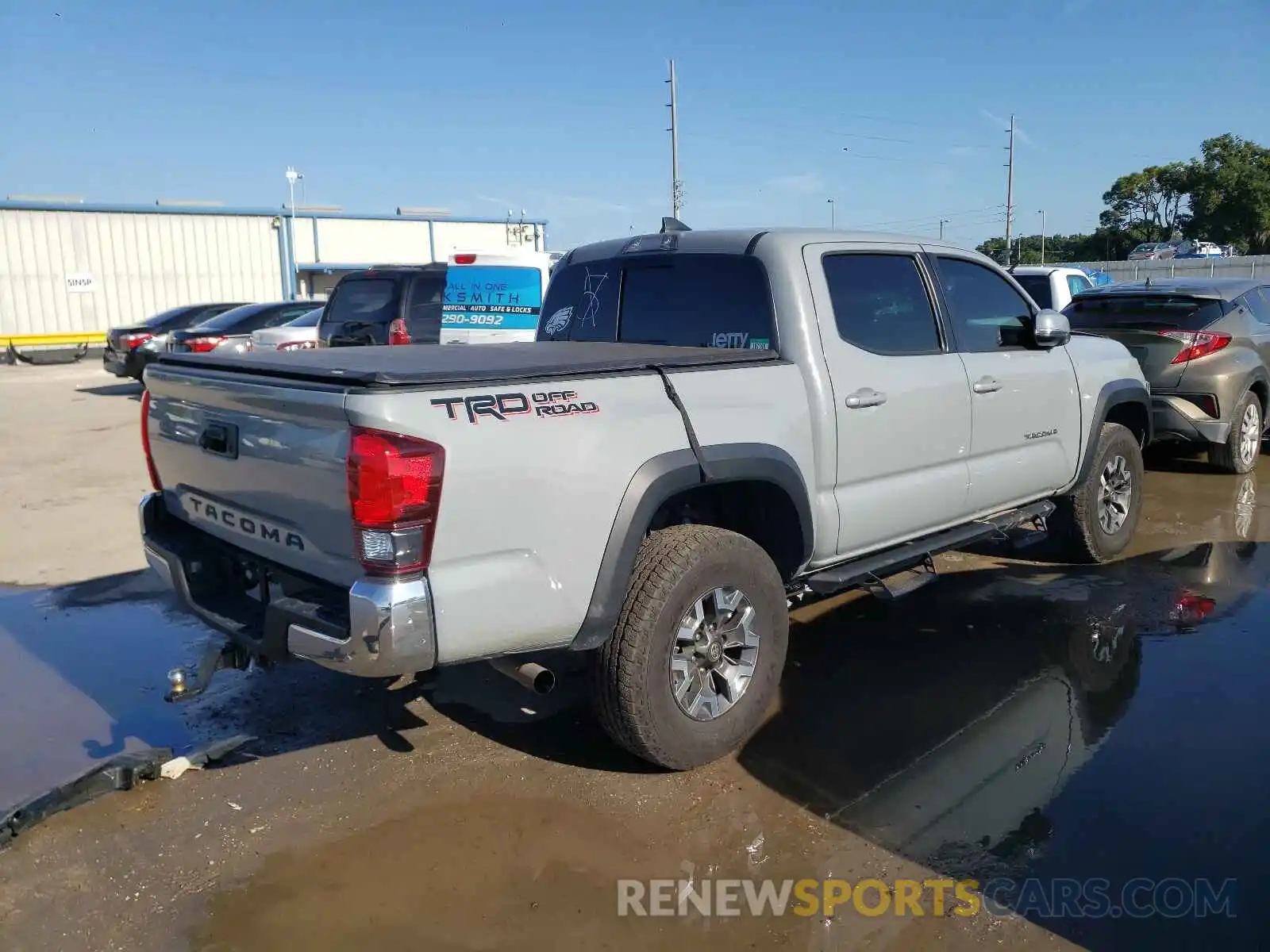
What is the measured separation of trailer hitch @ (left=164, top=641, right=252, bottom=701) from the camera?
11.3 feet

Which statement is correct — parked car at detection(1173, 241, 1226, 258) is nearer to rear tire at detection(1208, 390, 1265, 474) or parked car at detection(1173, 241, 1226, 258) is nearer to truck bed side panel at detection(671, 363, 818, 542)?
rear tire at detection(1208, 390, 1265, 474)

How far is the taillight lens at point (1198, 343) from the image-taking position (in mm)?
8180

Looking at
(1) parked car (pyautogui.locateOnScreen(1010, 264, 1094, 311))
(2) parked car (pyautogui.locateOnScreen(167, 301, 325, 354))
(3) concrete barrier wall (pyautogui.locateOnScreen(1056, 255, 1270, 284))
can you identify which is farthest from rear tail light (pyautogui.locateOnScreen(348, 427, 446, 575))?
(3) concrete barrier wall (pyautogui.locateOnScreen(1056, 255, 1270, 284))

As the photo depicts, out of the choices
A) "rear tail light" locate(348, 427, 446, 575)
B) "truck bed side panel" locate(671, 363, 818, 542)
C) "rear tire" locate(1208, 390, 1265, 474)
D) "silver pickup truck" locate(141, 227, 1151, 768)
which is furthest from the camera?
"rear tire" locate(1208, 390, 1265, 474)

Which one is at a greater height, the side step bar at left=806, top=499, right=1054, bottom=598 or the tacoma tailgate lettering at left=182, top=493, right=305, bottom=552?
the tacoma tailgate lettering at left=182, top=493, right=305, bottom=552

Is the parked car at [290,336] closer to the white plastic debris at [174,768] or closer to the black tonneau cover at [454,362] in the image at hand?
the black tonneau cover at [454,362]

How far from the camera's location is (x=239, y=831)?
3.40 metres

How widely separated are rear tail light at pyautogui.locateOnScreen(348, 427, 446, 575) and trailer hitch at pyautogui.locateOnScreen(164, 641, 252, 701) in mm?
993

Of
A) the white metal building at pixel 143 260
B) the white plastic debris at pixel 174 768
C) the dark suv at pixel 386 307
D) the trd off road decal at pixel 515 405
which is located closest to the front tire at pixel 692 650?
the trd off road decal at pixel 515 405

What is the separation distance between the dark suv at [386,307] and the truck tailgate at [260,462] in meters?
7.01

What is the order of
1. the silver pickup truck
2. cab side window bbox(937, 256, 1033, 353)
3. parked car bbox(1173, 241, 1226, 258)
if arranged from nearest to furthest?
the silver pickup truck, cab side window bbox(937, 256, 1033, 353), parked car bbox(1173, 241, 1226, 258)

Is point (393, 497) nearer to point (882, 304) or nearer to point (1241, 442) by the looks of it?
point (882, 304)

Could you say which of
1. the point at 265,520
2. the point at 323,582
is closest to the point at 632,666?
the point at 323,582

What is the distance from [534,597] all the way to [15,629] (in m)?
3.80
